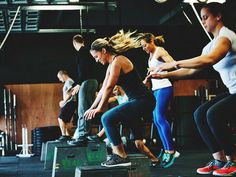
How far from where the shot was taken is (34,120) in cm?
1170

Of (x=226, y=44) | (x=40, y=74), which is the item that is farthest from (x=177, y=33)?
(x=226, y=44)

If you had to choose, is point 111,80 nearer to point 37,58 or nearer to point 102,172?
point 102,172

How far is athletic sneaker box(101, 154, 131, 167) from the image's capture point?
13.9ft

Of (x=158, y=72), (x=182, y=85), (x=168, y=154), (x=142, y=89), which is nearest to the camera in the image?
(x=158, y=72)

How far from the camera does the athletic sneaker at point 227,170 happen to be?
151 inches

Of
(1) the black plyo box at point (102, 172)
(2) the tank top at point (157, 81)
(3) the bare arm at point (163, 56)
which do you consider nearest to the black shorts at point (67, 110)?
(2) the tank top at point (157, 81)

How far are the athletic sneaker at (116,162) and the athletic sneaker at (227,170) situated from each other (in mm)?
807

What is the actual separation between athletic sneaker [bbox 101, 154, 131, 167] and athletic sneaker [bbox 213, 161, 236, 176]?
0.81 metres

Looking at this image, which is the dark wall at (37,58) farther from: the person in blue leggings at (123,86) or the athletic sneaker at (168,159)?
the person in blue leggings at (123,86)

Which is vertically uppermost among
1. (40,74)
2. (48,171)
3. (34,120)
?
(40,74)

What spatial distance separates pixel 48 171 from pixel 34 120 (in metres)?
5.45

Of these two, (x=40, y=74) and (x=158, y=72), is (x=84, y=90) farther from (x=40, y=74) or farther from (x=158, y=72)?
(x=40, y=74)

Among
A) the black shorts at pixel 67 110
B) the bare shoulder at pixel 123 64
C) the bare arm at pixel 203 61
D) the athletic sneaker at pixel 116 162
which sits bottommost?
the athletic sneaker at pixel 116 162

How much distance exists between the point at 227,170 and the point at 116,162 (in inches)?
38.0
